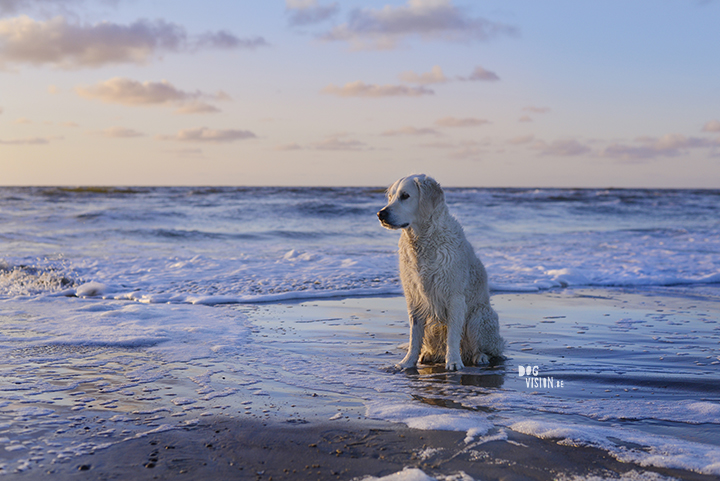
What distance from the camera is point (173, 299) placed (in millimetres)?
8328

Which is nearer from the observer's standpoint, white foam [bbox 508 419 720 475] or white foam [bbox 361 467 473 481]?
white foam [bbox 361 467 473 481]

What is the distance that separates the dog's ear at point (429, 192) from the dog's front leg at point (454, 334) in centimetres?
84

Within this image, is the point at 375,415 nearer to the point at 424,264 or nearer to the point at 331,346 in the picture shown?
the point at 424,264

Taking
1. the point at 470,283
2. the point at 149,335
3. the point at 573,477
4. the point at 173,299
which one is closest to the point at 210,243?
the point at 173,299

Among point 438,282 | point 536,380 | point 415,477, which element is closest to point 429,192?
point 438,282

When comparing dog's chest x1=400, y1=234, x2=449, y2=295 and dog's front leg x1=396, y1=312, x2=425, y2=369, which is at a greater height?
dog's chest x1=400, y1=234, x2=449, y2=295

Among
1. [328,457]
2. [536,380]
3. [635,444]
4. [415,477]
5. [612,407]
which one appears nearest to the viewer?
[415,477]

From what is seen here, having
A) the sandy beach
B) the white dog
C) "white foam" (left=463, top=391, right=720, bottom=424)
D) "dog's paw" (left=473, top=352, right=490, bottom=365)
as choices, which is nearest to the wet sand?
the sandy beach

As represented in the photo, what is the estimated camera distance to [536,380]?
15.1 ft

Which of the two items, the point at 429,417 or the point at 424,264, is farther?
the point at 424,264

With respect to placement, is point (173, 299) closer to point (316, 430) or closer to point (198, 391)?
point (198, 391)

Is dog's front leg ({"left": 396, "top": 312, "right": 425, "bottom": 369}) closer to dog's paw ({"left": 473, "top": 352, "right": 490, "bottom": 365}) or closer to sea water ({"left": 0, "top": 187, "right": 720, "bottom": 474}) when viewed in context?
sea water ({"left": 0, "top": 187, "right": 720, "bottom": 474})

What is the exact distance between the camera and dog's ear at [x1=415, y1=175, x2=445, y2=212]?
4.69 m

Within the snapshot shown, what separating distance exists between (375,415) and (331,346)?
2.01 meters
